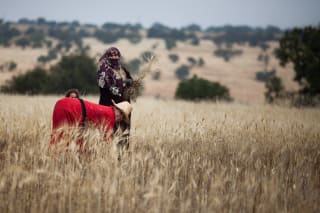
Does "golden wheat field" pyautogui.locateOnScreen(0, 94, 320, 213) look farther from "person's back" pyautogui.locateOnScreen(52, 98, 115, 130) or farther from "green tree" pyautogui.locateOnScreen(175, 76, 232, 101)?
"green tree" pyautogui.locateOnScreen(175, 76, 232, 101)

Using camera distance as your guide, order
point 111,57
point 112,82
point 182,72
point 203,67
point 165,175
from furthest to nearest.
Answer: point 203,67, point 182,72, point 111,57, point 112,82, point 165,175

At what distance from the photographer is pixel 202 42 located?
3868 inches

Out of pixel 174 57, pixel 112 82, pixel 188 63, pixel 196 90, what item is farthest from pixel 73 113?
pixel 174 57

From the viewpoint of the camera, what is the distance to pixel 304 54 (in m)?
23.7

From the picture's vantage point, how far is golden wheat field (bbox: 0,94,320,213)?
3.29 m

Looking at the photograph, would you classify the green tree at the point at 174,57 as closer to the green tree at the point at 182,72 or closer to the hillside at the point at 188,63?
the hillside at the point at 188,63

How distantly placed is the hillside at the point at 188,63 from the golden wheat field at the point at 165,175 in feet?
126

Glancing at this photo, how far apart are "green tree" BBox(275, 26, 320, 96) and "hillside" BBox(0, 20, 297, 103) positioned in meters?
18.4

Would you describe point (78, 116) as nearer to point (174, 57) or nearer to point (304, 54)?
point (304, 54)

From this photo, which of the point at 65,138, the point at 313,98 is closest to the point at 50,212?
the point at 65,138

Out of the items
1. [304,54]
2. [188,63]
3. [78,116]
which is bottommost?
[78,116]

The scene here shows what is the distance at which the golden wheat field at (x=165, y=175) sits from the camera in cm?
329

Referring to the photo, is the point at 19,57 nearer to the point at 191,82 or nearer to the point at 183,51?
the point at 183,51

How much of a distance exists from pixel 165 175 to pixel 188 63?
70731mm
